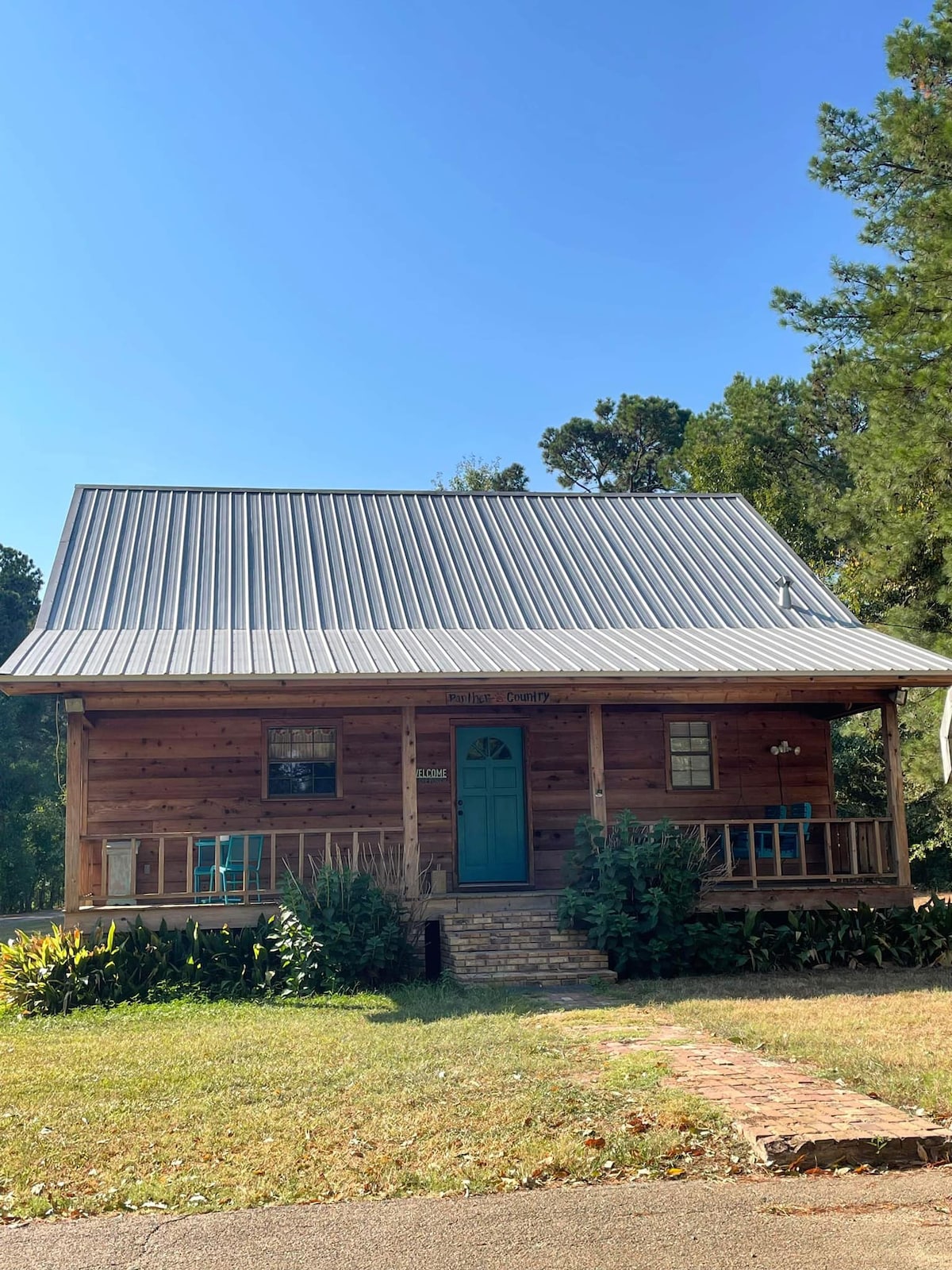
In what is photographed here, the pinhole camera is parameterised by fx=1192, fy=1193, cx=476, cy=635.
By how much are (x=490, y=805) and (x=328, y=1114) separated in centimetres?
881

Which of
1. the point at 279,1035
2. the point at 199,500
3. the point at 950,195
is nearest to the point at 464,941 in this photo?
the point at 279,1035

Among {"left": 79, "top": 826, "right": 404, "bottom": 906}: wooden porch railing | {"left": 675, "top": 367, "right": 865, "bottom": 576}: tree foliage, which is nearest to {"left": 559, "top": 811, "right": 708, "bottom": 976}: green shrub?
{"left": 79, "top": 826, "right": 404, "bottom": 906}: wooden porch railing

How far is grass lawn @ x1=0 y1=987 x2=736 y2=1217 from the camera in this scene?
5.88 m

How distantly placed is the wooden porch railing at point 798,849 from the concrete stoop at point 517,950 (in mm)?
1904

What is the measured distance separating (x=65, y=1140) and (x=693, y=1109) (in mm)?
3505

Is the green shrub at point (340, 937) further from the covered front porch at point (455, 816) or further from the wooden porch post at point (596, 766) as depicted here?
the wooden porch post at point (596, 766)

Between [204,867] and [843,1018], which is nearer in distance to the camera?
[843,1018]

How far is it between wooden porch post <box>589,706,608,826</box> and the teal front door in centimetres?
213

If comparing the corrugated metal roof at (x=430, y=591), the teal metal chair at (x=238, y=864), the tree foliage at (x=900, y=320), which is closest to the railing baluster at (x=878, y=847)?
the corrugated metal roof at (x=430, y=591)

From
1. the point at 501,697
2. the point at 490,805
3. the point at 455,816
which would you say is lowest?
the point at 455,816

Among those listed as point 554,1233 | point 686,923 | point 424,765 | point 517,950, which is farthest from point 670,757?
point 554,1233

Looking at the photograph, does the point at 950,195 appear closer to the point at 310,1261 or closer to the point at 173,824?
the point at 173,824

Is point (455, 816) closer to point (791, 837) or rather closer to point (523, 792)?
point (523, 792)

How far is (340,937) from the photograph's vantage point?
11922 mm
